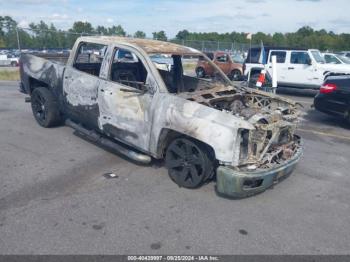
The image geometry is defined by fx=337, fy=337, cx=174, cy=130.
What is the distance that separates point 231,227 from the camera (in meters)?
3.63

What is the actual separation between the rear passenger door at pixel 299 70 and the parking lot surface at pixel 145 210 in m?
8.73

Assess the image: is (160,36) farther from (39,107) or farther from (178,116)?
(178,116)

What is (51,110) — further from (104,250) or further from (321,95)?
(321,95)

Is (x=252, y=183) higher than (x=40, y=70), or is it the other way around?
(x=40, y=70)

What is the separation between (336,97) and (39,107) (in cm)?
679

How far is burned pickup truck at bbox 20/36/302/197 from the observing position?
3938mm

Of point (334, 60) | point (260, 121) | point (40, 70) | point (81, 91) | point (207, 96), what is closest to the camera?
point (260, 121)

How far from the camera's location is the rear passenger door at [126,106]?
4.63 meters

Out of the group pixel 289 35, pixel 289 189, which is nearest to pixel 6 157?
pixel 289 189

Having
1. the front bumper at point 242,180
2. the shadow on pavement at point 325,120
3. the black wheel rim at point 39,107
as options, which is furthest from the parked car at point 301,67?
the front bumper at point 242,180

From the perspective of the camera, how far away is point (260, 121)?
4.16 metres

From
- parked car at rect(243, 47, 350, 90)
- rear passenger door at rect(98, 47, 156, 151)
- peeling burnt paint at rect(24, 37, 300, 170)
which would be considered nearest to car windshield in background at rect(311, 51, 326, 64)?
parked car at rect(243, 47, 350, 90)

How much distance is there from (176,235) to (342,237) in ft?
5.68

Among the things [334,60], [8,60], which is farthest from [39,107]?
[8,60]
